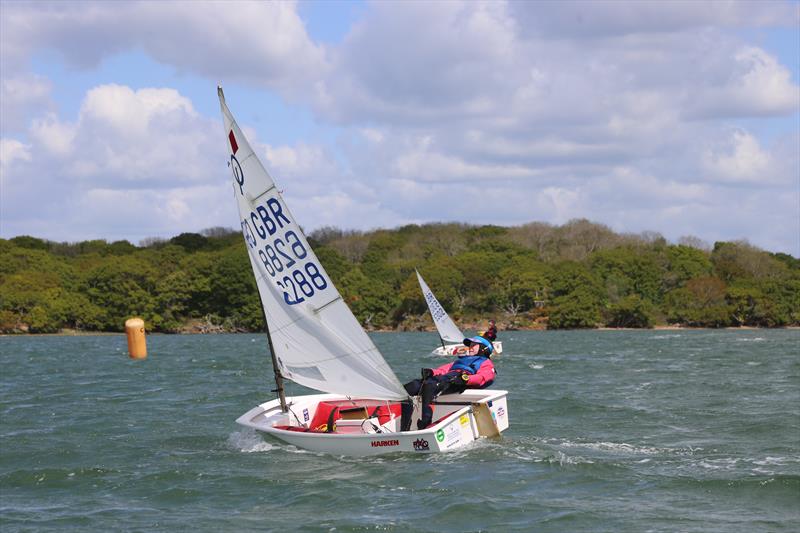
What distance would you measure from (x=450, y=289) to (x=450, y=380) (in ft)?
244

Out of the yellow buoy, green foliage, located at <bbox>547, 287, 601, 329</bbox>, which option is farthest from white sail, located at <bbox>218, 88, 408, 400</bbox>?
green foliage, located at <bbox>547, 287, 601, 329</bbox>

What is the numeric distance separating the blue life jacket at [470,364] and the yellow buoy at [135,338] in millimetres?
27936

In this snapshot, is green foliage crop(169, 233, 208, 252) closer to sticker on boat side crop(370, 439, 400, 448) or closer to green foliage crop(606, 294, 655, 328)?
green foliage crop(606, 294, 655, 328)

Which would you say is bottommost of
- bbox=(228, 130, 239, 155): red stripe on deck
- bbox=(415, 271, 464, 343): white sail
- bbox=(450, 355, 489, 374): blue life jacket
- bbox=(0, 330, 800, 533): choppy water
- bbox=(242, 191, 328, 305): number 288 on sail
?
bbox=(0, 330, 800, 533): choppy water

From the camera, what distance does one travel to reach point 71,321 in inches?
3268

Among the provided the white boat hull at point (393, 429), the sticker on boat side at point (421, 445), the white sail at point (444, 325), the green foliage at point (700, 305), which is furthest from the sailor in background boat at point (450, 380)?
the green foliage at point (700, 305)

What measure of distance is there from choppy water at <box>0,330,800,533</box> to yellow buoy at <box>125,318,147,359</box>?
16.1 meters

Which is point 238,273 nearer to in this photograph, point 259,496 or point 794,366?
point 794,366

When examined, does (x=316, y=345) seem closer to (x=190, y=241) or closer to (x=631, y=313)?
(x=631, y=313)

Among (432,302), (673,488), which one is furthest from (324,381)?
(432,302)

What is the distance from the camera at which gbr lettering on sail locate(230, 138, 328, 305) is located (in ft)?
46.6

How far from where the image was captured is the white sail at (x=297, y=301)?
14.2 m

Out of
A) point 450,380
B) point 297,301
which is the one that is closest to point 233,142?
point 297,301

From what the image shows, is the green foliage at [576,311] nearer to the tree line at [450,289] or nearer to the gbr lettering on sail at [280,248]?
the tree line at [450,289]
